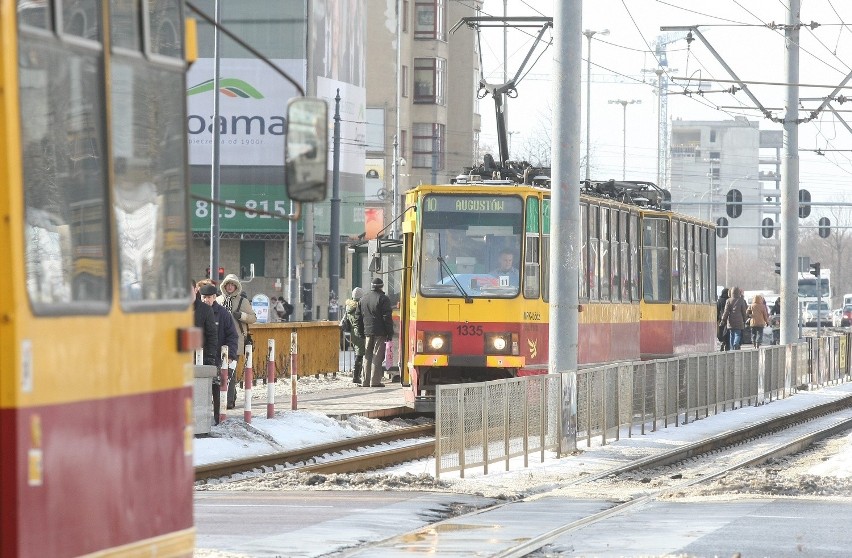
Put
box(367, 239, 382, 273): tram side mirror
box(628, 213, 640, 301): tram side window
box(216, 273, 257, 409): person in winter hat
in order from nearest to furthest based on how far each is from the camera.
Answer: box(216, 273, 257, 409): person in winter hat → box(367, 239, 382, 273): tram side mirror → box(628, 213, 640, 301): tram side window

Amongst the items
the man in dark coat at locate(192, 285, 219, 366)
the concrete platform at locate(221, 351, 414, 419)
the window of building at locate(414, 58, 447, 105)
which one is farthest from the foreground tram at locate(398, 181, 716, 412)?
the window of building at locate(414, 58, 447, 105)

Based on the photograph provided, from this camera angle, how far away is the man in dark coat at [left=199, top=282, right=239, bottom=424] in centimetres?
1986

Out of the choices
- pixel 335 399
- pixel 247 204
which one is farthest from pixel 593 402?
pixel 247 204

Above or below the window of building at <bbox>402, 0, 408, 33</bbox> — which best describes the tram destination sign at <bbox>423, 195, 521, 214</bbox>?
below

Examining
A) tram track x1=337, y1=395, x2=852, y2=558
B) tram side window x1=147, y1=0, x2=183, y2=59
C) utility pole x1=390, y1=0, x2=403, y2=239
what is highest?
utility pole x1=390, y1=0, x2=403, y2=239

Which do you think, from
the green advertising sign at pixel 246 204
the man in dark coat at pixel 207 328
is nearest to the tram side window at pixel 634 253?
the man in dark coat at pixel 207 328

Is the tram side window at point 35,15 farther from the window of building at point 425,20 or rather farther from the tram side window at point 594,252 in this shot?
the window of building at point 425,20

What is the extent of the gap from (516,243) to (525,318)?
984mm

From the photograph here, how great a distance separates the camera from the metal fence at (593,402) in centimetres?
1650

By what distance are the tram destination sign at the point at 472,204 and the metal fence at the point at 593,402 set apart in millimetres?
2897

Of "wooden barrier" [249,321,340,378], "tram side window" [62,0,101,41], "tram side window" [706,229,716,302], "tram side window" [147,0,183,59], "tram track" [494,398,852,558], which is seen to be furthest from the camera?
"tram side window" [706,229,716,302]

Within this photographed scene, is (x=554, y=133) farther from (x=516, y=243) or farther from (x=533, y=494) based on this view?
(x=533, y=494)

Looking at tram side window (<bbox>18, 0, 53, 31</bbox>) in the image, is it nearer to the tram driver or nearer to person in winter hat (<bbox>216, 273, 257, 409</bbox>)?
person in winter hat (<bbox>216, 273, 257, 409</bbox>)

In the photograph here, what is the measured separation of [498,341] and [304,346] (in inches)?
396
